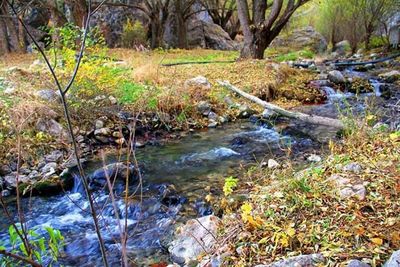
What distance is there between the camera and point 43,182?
4.80m

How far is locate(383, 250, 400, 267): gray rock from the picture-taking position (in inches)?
75.5

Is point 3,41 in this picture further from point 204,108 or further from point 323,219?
point 323,219

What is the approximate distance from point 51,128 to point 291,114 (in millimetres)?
3934

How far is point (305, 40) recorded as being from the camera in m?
23.9

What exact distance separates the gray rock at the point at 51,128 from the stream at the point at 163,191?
900mm

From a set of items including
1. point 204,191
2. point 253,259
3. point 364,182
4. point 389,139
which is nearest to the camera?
point 253,259

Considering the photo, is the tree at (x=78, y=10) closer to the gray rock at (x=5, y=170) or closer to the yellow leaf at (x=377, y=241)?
the gray rock at (x=5, y=170)

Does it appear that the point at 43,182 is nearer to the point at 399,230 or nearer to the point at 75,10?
the point at 399,230

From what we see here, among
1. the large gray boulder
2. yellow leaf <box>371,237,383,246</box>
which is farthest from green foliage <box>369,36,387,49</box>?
yellow leaf <box>371,237,383,246</box>

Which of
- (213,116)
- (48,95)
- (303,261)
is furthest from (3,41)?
(303,261)

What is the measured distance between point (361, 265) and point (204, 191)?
8.07 feet

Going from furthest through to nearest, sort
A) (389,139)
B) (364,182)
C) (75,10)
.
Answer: (75,10), (389,139), (364,182)

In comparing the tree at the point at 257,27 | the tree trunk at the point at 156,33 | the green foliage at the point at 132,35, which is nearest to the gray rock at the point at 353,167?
the tree at the point at 257,27

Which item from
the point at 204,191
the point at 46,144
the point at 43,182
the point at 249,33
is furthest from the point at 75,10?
the point at 204,191
